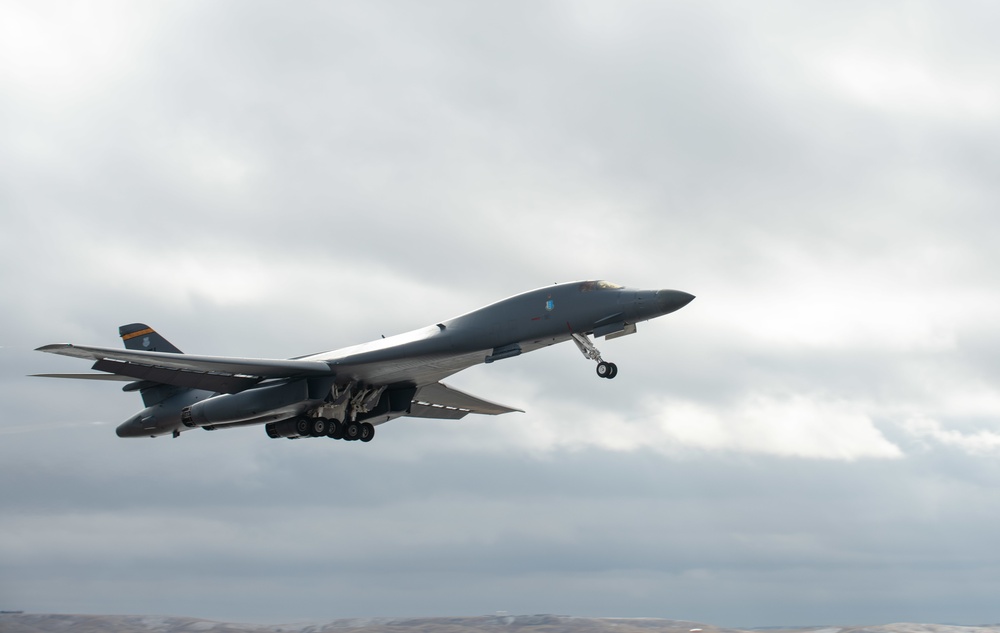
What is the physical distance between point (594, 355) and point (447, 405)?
1359cm

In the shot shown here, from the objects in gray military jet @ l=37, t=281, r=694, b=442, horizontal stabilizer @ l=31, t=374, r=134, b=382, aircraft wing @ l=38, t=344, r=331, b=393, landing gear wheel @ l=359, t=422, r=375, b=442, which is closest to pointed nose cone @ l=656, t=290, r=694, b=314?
gray military jet @ l=37, t=281, r=694, b=442

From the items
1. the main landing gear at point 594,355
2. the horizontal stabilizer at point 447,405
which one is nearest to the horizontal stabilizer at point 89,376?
the horizontal stabilizer at point 447,405

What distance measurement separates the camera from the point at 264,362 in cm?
3250

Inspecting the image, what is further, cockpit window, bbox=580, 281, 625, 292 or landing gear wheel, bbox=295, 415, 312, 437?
landing gear wheel, bbox=295, 415, 312, 437

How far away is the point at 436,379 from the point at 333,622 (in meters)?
32.5

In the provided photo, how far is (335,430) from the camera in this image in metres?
35.0

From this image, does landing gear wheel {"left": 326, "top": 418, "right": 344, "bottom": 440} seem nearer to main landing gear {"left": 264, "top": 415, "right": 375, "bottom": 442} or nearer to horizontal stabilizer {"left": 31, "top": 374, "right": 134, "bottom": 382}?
main landing gear {"left": 264, "top": 415, "right": 375, "bottom": 442}

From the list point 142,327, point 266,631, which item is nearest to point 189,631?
point 266,631

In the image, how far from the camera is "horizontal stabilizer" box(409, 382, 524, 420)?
130 feet

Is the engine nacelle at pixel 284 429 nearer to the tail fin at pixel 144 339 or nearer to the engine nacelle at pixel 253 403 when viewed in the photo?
the engine nacelle at pixel 253 403

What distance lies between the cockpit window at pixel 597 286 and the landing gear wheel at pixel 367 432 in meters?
10.9

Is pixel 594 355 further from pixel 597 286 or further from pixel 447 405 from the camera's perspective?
pixel 447 405

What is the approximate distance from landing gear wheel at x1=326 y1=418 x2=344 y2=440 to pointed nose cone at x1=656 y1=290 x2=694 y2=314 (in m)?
13.1

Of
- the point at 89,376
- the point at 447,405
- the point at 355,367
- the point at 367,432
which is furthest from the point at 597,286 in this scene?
the point at 89,376
